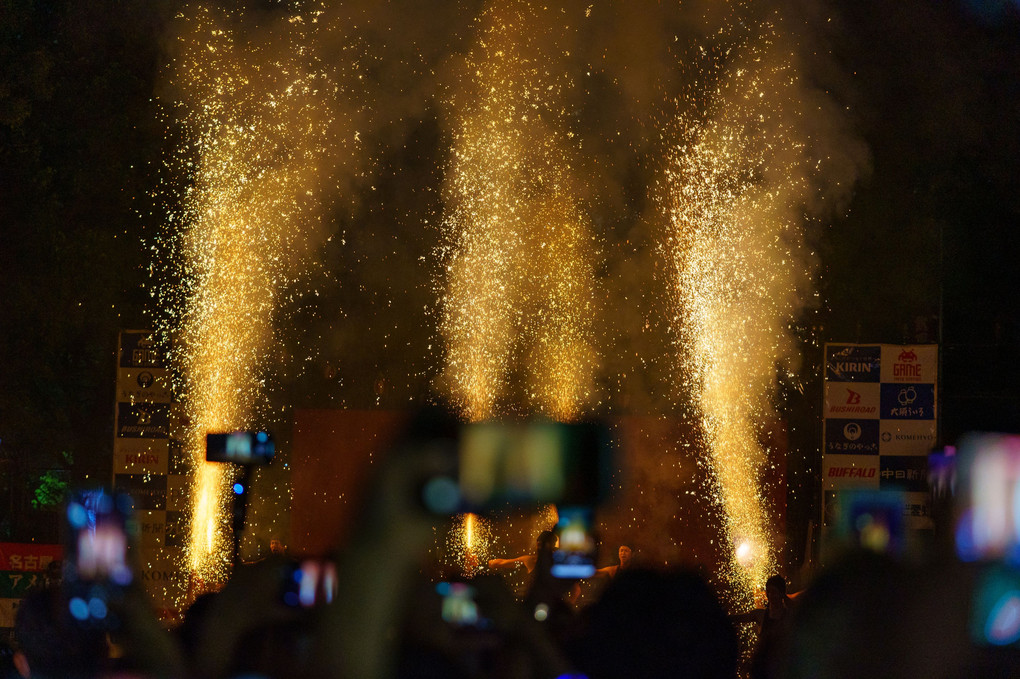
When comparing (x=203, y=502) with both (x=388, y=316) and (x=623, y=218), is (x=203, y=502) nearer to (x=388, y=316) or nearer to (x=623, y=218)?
(x=388, y=316)

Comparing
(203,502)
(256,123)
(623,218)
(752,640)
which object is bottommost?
(752,640)

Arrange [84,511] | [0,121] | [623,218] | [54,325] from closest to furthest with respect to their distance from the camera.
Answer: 1. [84,511]
2. [0,121]
3. [623,218]
4. [54,325]

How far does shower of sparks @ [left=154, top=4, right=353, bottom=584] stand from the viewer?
1127cm

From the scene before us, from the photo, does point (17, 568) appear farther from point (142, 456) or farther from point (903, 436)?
point (903, 436)

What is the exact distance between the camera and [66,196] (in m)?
12.4

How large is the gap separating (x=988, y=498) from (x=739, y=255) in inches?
391

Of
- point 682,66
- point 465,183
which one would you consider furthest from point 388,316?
point 682,66

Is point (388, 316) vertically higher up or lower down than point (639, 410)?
higher up

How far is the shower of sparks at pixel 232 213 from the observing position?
11266 mm

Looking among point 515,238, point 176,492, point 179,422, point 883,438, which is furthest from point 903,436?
point 179,422

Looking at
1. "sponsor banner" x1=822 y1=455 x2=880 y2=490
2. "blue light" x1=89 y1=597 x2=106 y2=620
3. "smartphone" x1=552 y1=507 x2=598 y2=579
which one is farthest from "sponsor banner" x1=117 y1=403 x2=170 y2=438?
"blue light" x1=89 y1=597 x2=106 y2=620

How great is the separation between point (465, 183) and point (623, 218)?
64.6 inches

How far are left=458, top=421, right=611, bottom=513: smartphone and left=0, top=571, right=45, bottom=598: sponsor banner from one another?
29.4ft

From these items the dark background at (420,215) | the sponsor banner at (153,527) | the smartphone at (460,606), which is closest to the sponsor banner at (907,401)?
the dark background at (420,215)
